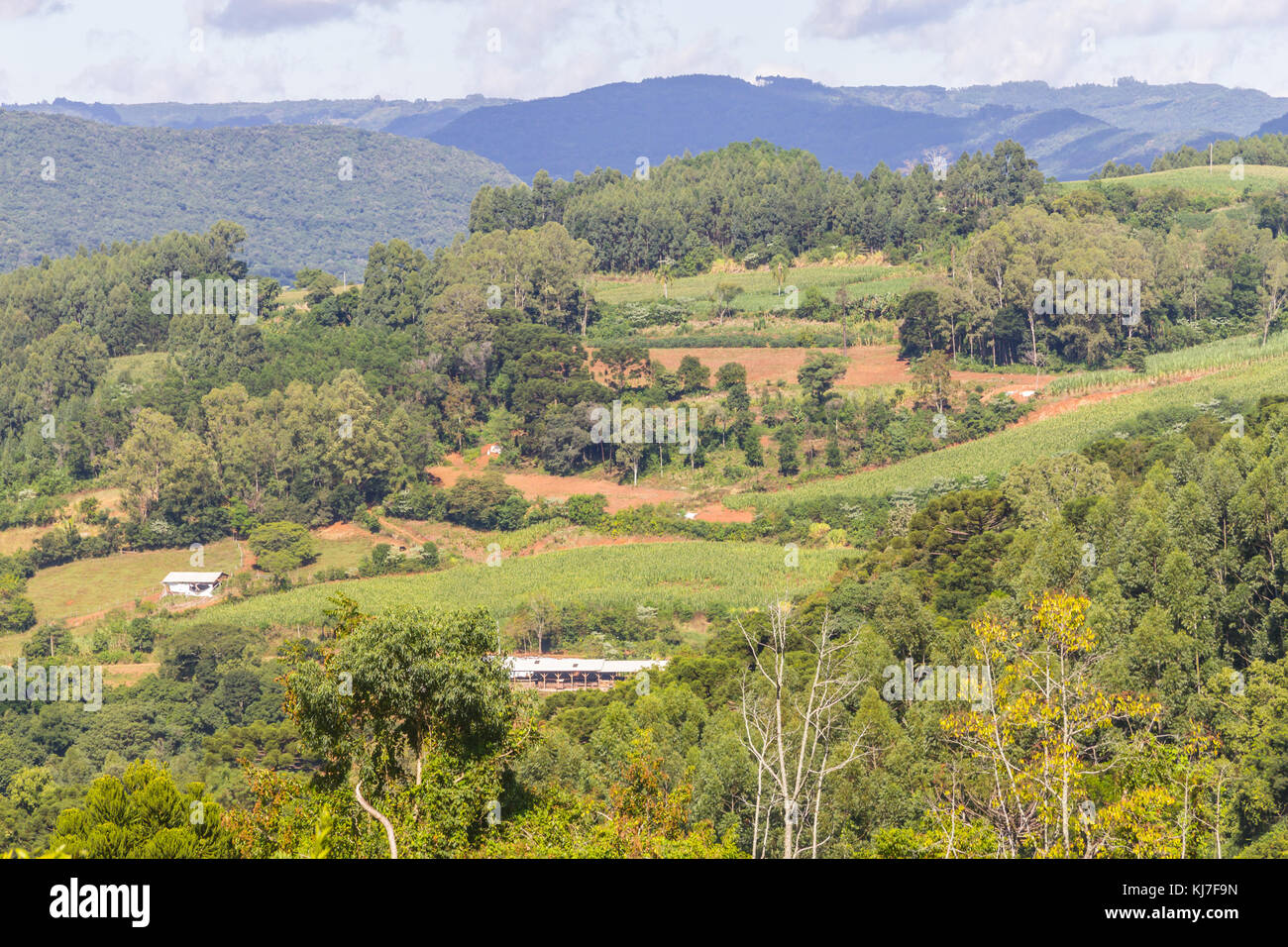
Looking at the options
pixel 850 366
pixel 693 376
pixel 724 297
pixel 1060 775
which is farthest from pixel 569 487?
pixel 1060 775

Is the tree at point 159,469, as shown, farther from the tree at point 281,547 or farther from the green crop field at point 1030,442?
the green crop field at point 1030,442

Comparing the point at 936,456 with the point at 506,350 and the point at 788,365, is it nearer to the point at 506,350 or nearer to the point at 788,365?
the point at 788,365

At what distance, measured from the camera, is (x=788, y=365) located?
74188 millimetres

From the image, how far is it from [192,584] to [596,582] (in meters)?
18.9

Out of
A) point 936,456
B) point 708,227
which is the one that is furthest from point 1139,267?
point 708,227

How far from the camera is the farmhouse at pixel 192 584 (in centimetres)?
6022

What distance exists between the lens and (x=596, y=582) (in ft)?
179

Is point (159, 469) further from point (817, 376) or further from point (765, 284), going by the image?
point (765, 284)

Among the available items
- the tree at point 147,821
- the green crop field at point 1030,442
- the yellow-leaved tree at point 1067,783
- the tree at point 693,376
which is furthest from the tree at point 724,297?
the tree at point 147,821

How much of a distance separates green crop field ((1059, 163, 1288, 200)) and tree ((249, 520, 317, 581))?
5910 centimetres

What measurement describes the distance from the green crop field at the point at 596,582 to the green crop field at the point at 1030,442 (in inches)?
224

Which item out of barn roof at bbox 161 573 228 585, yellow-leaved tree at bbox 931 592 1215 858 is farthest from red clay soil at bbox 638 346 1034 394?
yellow-leaved tree at bbox 931 592 1215 858

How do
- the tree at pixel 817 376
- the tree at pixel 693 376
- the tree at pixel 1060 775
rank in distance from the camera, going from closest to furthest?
the tree at pixel 1060 775 < the tree at pixel 817 376 < the tree at pixel 693 376
